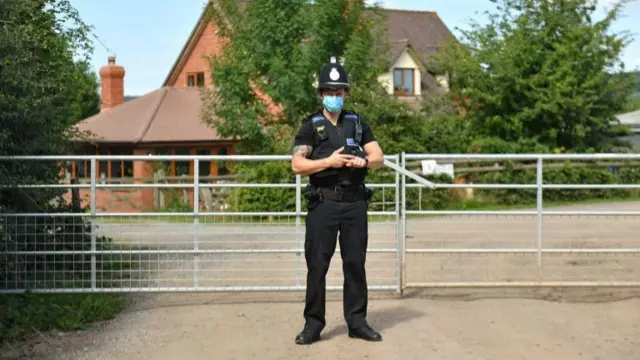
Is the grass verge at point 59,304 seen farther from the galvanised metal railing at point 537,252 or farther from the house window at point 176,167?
the house window at point 176,167

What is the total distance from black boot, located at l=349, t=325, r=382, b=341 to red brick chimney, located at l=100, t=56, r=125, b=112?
4103 centimetres

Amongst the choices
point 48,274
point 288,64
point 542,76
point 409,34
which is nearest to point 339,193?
point 48,274

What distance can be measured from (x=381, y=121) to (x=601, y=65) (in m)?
10.5

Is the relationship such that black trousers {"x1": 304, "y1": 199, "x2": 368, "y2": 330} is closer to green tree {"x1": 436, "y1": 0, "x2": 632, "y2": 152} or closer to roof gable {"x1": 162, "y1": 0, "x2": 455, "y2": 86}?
green tree {"x1": 436, "y1": 0, "x2": 632, "y2": 152}

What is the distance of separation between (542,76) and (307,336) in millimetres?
27785

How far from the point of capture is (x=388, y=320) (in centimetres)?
926

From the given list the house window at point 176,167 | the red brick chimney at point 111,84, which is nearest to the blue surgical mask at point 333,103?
the house window at point 176,167

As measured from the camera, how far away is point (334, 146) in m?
8.14

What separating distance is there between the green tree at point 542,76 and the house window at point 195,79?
15.3 m

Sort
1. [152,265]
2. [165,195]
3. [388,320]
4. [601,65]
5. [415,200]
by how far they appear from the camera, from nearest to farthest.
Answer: [388,320], [152,265], [415,200], [165,195], [601,65]

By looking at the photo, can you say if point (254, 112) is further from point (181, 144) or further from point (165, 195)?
point (181, 144)

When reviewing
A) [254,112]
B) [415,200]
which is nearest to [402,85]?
[254,112]

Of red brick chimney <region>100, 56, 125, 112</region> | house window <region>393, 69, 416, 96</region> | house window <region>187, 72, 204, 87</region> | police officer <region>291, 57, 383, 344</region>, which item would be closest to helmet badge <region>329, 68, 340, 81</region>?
police officer <region>291, 57, 383, 344</region>

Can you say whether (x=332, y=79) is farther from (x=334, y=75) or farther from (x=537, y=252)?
(x=537, y=252)
